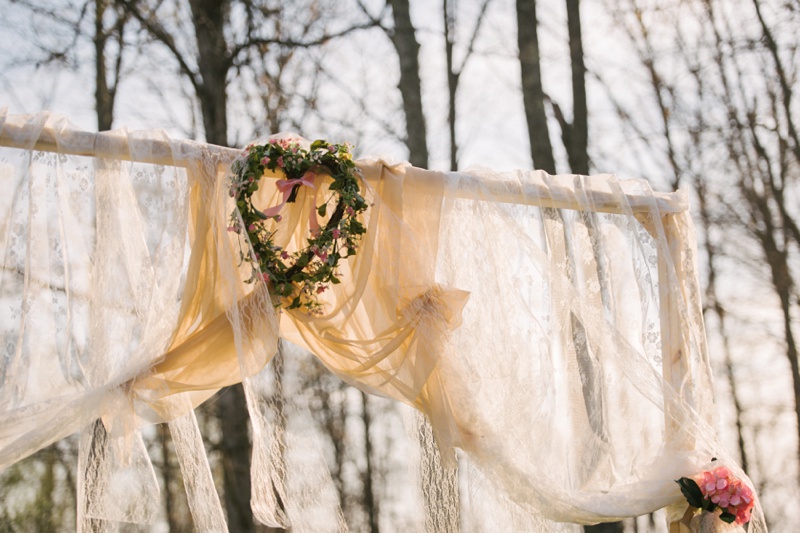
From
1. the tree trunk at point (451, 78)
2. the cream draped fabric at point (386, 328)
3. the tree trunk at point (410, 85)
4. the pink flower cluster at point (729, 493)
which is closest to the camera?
the cream draped fabric at point (386, 328)

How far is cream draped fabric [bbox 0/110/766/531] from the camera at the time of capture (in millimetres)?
3775

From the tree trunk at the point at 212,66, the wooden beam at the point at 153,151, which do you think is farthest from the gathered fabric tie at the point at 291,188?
the tree trunk at the point at 212,66

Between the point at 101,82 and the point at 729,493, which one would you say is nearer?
the point at 729,493

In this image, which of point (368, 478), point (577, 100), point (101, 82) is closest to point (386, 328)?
point (577, 100)

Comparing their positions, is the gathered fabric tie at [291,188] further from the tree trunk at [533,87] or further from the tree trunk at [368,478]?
the tree trunk at [368,478]

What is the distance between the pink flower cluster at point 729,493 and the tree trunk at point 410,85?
413 cm

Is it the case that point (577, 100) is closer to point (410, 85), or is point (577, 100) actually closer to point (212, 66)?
point (410, 85)

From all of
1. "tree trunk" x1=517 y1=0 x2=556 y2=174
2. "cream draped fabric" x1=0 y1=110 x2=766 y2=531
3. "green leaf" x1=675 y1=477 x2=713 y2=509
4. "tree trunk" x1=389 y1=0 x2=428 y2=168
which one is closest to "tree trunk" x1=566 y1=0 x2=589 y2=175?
"tree trunk" x1=517 y1=0 x2=556 y2=174

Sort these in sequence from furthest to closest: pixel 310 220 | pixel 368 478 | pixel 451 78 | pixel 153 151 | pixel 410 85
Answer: pixel 368 478 < pixel 451 78 < pixel 410 85 < pixel 310 220 < pixel 153 151

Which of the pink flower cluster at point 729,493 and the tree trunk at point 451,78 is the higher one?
the tree trunk at point 451,78

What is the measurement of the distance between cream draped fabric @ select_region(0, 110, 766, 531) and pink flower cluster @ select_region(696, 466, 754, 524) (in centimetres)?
13

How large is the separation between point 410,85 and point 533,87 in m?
1.20

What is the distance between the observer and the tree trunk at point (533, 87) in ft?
22.5

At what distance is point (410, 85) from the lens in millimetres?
7828
